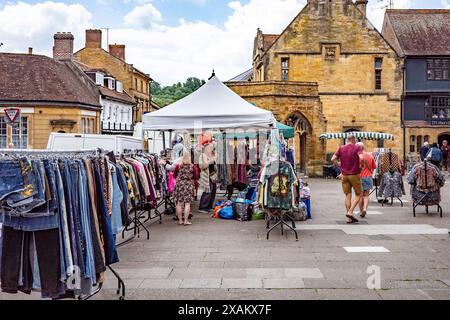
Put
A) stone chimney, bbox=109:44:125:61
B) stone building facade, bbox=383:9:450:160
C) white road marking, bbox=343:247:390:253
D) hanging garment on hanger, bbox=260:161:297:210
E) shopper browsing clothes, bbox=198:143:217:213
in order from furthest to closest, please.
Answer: stone chimney, bbox=109:44:125:61 → stone building facade, bbox=383:9:450:160 → shopper browsing clothes, bbox=198:143:217:213 → hanging garment on hanger, bbox=260:161:297:210 → white road marking, bbox=343:247:390:253

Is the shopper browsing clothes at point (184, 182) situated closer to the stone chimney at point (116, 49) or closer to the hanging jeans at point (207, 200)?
the hanging jeans at point (207, 200)

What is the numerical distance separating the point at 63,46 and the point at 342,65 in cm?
2034

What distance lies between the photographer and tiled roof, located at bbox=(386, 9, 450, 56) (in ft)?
132

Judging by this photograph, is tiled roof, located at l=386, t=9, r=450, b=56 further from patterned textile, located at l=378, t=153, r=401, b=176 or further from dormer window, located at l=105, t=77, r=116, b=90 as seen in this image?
patterned textile, located at l=378, t=153, r=401, b=176

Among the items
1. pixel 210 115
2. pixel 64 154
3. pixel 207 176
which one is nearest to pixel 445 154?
pixel 207 176

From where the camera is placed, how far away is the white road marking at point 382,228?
10625 millimetres

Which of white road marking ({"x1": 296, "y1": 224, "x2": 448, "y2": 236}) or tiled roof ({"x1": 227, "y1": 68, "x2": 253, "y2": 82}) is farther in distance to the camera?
tiled roof ({"x1": 227, "y1": 68, "x2": 253, "y2": 82})

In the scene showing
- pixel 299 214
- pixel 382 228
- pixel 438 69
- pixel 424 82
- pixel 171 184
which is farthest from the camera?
pixel 438 69

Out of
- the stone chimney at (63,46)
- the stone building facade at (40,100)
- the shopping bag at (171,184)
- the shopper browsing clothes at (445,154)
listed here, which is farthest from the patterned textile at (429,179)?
the stone chimney at (63,46)

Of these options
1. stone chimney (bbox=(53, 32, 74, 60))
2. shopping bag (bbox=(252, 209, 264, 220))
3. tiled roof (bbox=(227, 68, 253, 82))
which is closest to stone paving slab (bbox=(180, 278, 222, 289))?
shopping bag (bbox=(252, 209, 264, 220))

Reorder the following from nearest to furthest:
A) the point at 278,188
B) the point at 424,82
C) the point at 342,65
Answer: the point at 278,188 → the point at 342,65 → the point at 424,82

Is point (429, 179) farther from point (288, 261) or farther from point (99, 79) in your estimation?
point (99, 79)

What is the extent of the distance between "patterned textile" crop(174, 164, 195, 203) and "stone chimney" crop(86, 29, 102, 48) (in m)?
39.6

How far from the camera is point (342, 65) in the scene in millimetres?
36312
